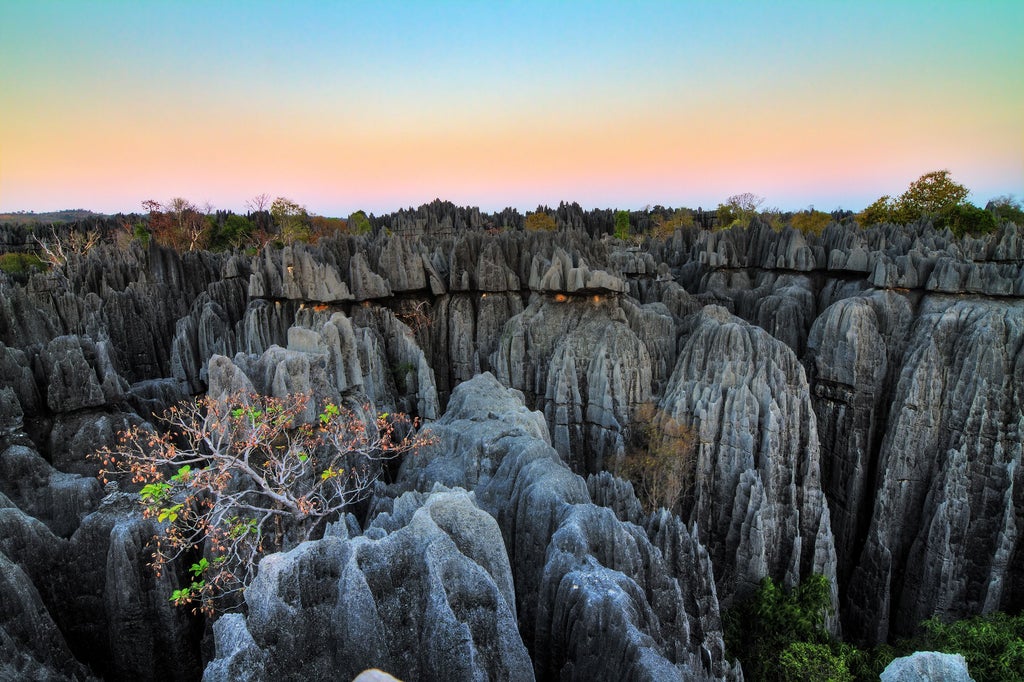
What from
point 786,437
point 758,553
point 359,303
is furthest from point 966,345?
point 359,303

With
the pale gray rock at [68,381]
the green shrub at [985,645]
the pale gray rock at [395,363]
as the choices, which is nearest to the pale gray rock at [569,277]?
the pale gray rock at [395,363]

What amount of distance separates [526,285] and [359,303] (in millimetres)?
7807

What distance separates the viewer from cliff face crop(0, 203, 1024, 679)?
6.80m

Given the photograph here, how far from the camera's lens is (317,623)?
632cm

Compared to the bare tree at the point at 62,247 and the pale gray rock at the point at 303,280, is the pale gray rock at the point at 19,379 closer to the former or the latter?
the pale gray rock at the point at 303,280

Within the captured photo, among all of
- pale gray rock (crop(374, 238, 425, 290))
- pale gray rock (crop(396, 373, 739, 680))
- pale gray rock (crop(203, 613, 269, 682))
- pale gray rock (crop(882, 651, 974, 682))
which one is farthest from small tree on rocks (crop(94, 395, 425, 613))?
pale gray rock (crop(374, 238, 425, 290))

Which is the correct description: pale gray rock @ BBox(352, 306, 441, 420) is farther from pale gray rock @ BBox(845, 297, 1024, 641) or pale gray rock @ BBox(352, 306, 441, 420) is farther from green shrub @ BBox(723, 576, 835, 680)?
pale gray rock @ BBox(845, 297, 1024, 641)

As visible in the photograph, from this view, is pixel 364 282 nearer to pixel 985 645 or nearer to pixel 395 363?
pixel 395 363

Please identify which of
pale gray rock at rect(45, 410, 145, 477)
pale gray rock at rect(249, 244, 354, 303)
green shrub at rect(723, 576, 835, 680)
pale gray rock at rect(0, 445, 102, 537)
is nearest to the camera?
pale gray rock at rect(0, 445, 102, 537)

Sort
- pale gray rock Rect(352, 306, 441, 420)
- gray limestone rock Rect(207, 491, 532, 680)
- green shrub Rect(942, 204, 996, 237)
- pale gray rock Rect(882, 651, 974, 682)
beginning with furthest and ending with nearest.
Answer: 1. green shrub Rect(942, 204, 996, 237)
2. pale gray rock Rect(352, 306, 441, 420)
3. pale gray rock Rect(882, 651, 974, 682)
4. gray limestone rock Rect(207, 491, 532, 680)

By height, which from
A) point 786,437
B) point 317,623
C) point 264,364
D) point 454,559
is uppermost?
point 264,364

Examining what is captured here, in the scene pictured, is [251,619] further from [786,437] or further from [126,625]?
[786,437]

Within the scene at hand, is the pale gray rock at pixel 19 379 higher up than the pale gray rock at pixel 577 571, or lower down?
higher up

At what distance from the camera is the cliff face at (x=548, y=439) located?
6.80 metres
